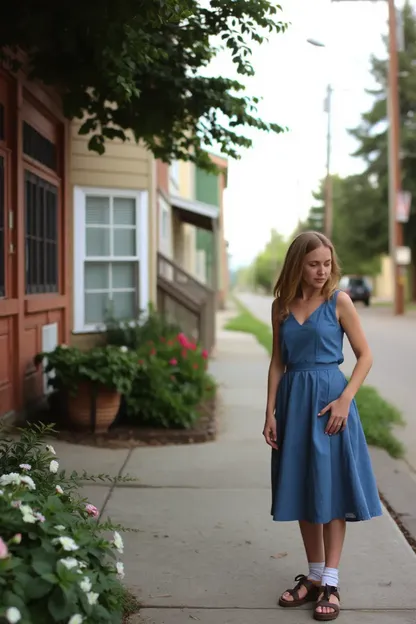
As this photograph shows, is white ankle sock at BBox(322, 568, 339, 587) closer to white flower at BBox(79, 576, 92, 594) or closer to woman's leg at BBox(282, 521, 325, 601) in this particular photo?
woman's leg at BBox(282, 521, 325, 601)

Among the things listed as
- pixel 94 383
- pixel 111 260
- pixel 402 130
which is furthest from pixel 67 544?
pixel 402 130

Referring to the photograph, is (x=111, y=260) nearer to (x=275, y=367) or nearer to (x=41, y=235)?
(x=41, y=235)

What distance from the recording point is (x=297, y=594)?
3.59 meters

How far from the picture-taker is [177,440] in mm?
7070

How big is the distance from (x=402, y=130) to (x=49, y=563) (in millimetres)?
39184

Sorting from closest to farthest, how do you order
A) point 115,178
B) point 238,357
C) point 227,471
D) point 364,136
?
point 227,471 < point 115,178 < point 238,357 < point 364,136

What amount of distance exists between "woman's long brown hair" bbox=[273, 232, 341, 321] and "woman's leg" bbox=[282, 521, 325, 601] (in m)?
0.96

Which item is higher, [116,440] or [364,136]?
[364,136]

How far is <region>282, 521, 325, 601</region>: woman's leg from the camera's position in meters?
3.60

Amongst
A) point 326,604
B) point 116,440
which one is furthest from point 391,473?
point 326,604

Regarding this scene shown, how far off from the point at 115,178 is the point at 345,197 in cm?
3338

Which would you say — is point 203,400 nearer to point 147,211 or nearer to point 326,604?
point 147,211

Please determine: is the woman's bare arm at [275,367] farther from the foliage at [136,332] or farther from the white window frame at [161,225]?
the white window frame at [161,225]

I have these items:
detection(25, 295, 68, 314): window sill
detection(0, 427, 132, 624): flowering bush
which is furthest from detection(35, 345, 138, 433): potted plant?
detection(0, 427, 132, 624): flowering bush
